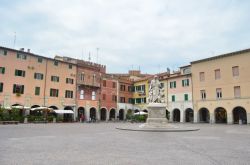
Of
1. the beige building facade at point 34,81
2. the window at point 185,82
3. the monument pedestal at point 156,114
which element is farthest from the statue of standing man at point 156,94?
the window at point 185,82

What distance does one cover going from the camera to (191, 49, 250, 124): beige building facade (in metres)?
37.2

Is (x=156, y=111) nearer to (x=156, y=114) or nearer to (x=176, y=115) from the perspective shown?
(x=156, y=114)

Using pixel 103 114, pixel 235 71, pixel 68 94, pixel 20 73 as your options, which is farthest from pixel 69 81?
pixel 235 71

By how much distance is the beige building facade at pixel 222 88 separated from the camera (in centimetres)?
A: 3721

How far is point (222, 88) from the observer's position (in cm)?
4003

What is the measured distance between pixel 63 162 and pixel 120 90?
159 feet

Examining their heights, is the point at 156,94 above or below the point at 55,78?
below

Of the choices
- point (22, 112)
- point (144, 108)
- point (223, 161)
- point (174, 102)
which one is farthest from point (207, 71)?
point (223, 161)

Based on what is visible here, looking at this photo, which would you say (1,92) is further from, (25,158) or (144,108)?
(25,158)

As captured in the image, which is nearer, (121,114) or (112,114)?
(112,114)

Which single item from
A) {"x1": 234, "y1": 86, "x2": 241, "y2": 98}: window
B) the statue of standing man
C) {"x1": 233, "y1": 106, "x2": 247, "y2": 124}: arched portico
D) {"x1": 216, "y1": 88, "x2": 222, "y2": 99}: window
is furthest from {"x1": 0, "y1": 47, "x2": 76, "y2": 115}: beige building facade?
{"x1": 233, "y1": 106, "x2": 247, "y2": 124}: arched portico

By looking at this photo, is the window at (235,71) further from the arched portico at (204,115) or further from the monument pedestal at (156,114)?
the monument pedestal at (156,114)

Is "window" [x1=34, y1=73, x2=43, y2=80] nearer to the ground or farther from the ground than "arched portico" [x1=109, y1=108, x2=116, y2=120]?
farther from the ground

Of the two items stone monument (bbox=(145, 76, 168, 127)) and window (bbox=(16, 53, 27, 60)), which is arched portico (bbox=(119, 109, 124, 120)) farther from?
stone monument (bbox=(145, 76, 168, 127))
